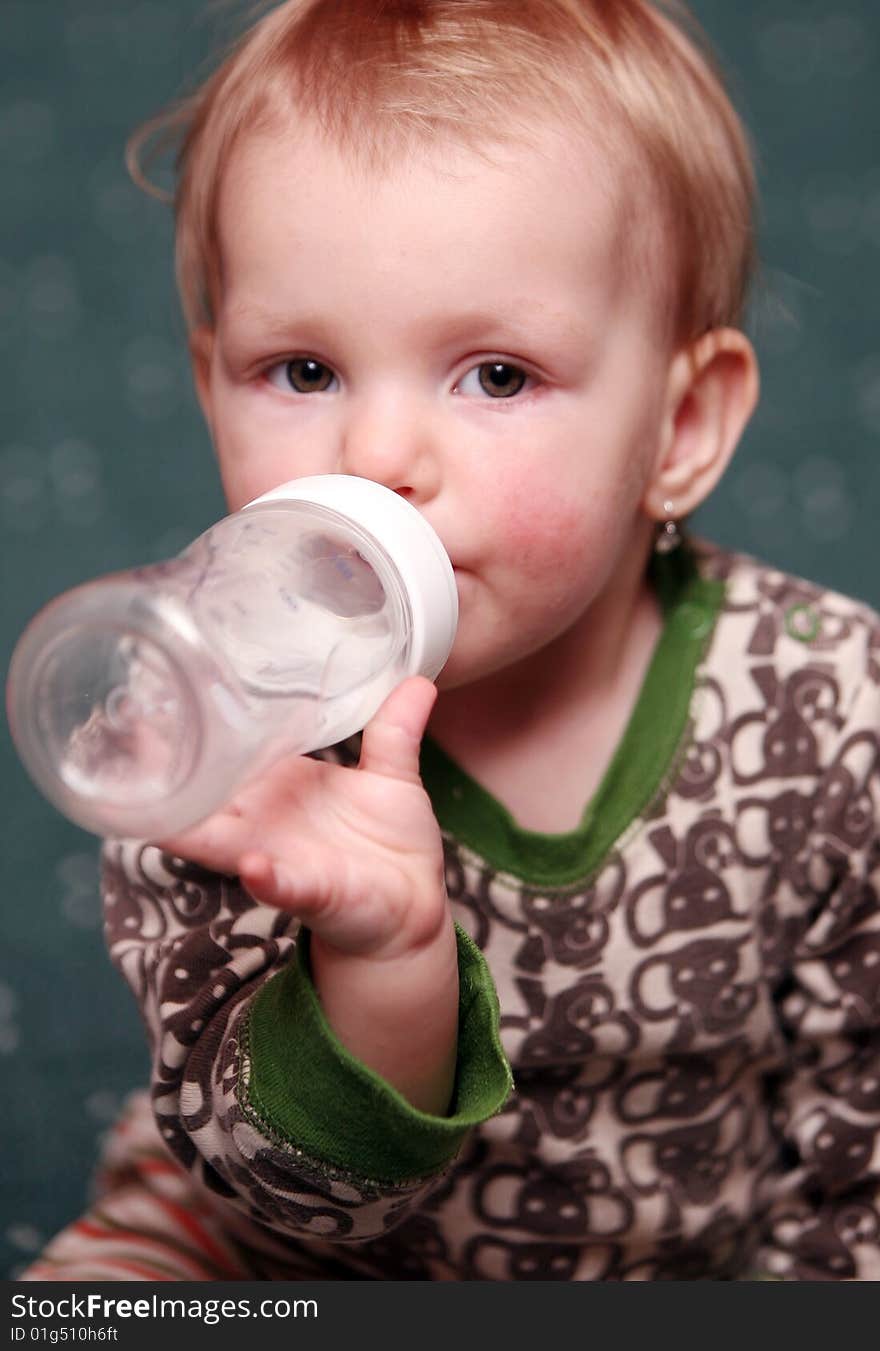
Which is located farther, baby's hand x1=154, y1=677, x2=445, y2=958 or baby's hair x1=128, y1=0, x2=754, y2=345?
baby's hair x1=128, y1=0, x2=754, y2=345

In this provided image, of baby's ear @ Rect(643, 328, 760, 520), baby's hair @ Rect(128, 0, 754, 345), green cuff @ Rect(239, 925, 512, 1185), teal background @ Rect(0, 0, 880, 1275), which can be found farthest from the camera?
teal background @ Rect(0, 0, 880, 1275)

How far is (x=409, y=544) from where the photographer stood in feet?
2.61

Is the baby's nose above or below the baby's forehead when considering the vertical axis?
below

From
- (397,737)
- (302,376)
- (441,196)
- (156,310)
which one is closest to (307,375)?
(302,376)

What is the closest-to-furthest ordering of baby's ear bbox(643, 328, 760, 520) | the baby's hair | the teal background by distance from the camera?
the baby's hair
baby's ear bbox(643, 328, 760, 520)
the teal background

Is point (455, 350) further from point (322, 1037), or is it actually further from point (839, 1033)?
point (839, 1033)

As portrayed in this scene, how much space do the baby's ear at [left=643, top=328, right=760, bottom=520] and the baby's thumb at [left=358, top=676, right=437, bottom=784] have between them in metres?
0.30

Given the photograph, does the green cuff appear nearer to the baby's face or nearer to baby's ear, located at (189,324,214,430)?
the baby's face

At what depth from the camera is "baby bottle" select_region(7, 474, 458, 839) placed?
68 cm

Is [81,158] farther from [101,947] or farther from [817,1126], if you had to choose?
[817,1126]

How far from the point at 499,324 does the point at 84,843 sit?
31.9 inches

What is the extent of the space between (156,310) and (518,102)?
113 centimetres

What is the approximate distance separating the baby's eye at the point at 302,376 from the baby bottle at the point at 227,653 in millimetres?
90

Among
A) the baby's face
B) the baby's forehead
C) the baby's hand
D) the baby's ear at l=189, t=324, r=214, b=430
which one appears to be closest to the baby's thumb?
the baby's hand
